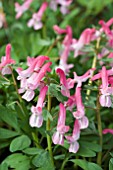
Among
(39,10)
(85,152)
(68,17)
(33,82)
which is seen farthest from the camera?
(68,17)

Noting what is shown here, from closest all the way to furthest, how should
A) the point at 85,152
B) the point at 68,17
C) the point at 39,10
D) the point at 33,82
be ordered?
the point at 33,82 < the point at 85,152 < the point at 39,10 < the point at 68,17

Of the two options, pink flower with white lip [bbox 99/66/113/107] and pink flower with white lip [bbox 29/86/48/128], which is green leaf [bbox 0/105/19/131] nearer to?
pink flower with white lip [bbox 29/86/48/128]

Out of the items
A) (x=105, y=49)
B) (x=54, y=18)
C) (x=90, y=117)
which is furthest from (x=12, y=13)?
(x=90, y=117)

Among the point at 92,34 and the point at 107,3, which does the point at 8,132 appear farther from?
the point at 107,3

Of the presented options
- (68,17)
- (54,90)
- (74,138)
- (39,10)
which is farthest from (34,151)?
(68,17)

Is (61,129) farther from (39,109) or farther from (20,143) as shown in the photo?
(20,143)
